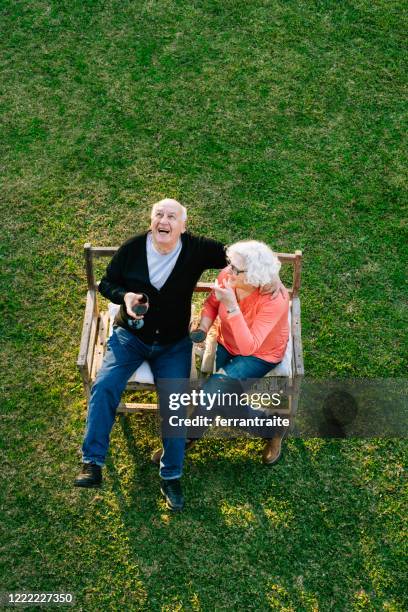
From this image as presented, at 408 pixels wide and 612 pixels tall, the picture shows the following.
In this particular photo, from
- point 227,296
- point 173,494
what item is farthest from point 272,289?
point 173,494

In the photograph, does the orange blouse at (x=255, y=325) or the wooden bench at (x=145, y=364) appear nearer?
the orange blouse at (x=255, y=325)

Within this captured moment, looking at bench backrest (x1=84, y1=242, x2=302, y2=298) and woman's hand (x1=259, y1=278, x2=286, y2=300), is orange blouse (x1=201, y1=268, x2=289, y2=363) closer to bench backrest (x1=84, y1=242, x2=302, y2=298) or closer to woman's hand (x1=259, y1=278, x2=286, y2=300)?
woman's hand (x1=259, y1=278, x2=286, y2=300)

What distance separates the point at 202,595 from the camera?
5.21 m

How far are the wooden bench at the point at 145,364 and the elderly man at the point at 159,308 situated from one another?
0.15 m

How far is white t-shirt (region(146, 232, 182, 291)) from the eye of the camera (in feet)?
17.8

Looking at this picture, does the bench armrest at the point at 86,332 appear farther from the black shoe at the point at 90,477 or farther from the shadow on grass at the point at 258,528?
the shadow on grass at the point at 258,528

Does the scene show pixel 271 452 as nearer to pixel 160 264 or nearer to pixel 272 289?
pixel 272 289

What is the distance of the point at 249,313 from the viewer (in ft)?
17.6

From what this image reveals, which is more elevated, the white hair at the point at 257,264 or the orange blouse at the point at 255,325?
the white hair at the point at 257,264

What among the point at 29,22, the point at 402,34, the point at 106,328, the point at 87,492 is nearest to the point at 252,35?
the point at 402,34

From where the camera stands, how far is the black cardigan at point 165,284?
17.7 ft

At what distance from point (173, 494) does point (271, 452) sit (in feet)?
2.75

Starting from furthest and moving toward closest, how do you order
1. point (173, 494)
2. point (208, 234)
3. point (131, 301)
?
point (208, 234), point (173, 494), point (131, 301)

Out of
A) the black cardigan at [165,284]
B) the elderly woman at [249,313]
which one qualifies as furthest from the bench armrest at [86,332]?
the elderly woman at [249,313]
